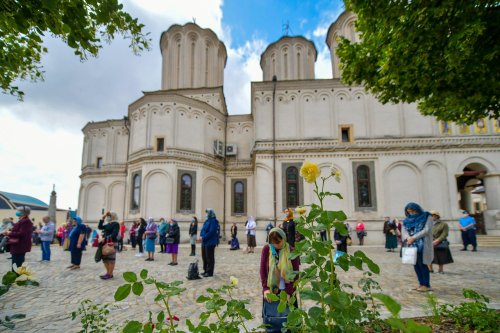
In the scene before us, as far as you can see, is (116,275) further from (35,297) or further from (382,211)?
(382,211)

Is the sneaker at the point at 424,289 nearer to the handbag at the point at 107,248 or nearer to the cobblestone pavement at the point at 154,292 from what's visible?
the cobblestone pavement at the point at 154,292

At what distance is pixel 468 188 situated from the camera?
25.8 m

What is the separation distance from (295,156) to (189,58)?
1441cm

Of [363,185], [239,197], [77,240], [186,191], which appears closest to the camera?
[77,240]

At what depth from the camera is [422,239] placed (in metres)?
6.02

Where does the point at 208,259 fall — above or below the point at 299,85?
below

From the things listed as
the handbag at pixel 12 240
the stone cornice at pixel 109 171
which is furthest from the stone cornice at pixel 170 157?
the handbag at pixel 12 240

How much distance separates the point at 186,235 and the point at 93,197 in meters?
11.4

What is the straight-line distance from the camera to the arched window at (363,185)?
20375 mm

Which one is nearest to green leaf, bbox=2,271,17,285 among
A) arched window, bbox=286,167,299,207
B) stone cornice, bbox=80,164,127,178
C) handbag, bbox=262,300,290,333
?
handbag, bbox=262,300,290,333

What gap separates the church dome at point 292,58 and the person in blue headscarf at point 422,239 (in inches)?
951

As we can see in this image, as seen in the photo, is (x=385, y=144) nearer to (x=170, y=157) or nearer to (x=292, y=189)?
(x=292, y=189)

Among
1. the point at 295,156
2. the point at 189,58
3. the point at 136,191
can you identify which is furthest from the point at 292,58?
the point at 136,191

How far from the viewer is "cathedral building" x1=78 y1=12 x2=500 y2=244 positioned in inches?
792
